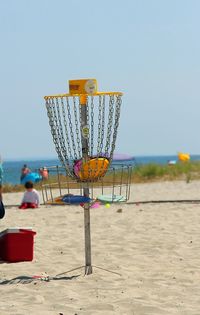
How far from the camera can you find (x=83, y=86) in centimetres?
692

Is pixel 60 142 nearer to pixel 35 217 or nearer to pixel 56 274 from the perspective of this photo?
pixel 56 274

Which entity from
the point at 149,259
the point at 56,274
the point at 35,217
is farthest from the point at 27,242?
the point at 35,217

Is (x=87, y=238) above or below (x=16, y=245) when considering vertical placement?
above

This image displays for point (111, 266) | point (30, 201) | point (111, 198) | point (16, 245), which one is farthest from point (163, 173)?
point (111, 198)

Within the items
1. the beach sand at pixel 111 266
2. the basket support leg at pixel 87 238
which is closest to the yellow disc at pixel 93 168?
the basket support leg at pixel 87 238

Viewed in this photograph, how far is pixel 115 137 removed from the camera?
7070 mm

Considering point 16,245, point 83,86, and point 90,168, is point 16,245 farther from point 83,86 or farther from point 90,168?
point 83,86

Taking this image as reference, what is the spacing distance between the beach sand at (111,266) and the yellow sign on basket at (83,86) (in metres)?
1.93

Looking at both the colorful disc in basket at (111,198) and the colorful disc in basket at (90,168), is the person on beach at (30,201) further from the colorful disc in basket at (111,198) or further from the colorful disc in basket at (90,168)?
the colorful disc in basket at (90,168)

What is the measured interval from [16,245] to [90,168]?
67.2 inches

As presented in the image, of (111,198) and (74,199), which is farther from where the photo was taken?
(111,198)

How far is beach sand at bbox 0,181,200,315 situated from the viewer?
5824 mm

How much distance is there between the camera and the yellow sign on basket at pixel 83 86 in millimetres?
6883

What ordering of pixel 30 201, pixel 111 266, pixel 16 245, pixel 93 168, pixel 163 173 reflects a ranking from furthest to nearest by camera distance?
pixel 163 173 < pixel 30 201 < pixel 16 245 < pixel 111 266 < pixel 93 168
